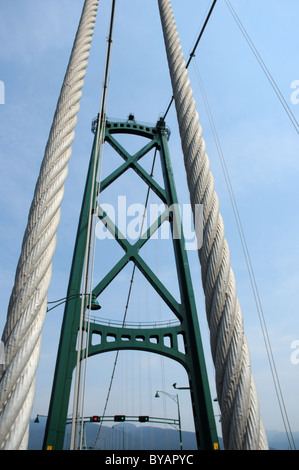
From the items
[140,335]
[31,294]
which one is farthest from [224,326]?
[140,335]

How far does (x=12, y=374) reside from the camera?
789 millimetres

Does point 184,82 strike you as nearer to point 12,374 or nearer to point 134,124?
point 12,374

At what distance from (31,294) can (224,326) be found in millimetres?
585

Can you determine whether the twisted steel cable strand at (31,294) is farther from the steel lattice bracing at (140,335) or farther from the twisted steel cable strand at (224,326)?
the steel lattice bracing at (140,335)

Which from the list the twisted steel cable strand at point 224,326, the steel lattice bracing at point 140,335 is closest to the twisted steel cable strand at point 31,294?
the twisted steel cable strand at point 224,326

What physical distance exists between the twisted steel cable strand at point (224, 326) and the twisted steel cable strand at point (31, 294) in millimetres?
521

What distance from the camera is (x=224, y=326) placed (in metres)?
0.96

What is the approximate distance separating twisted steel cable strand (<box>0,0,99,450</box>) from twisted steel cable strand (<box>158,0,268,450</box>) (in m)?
0.52

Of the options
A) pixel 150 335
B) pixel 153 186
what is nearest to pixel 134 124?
pixel 153 186

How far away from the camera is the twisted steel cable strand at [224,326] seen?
853 mm

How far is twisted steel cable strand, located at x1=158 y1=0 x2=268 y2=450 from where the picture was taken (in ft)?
2.80

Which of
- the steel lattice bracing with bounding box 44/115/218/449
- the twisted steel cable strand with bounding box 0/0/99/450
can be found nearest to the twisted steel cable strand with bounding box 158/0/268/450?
the twisted steel cable strand with bounding box 0/0/99/450

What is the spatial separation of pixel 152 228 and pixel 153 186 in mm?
1565

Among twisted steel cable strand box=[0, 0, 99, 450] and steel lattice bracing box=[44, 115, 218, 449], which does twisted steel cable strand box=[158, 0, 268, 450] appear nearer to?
twisted steel cable strand box=[0, 0, 99, 450]
